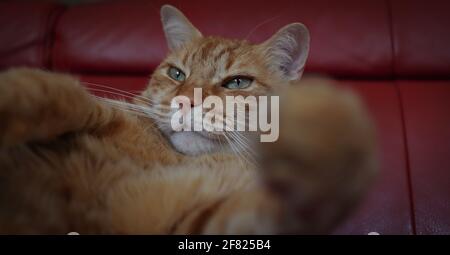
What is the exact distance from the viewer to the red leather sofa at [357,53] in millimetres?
1078

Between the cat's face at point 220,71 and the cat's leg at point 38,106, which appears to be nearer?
the cat's leg at point 38,106

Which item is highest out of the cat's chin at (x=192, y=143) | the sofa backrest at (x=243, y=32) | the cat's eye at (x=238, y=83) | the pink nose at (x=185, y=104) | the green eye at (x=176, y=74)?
the sofa backrest at (x=243, y=32)

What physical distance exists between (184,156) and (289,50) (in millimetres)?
377

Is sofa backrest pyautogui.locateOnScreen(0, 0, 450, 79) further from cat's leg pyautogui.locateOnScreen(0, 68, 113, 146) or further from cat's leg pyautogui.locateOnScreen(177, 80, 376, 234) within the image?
cat's leg pyautogui.locateOnScreen(177, 80, 376, 234)

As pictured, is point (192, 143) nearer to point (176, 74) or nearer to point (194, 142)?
point (194, 142)

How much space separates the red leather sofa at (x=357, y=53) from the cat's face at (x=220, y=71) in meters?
0.33

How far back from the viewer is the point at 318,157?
12.7 inches

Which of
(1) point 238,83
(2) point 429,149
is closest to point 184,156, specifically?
(1) point 238,83

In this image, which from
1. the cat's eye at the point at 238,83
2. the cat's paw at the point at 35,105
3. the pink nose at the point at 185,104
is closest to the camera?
the cat's paw at the point at 35,105

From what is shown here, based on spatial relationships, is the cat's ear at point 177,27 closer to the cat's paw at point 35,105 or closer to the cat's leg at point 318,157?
the cat's paw at point 35,105

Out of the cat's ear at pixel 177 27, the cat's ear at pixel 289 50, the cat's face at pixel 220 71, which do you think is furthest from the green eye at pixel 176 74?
the cat's ear at pixel 289 50

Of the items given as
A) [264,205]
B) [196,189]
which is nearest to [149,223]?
[196,189]

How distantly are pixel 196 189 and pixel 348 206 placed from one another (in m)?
0.33

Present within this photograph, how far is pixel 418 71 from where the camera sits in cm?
128
